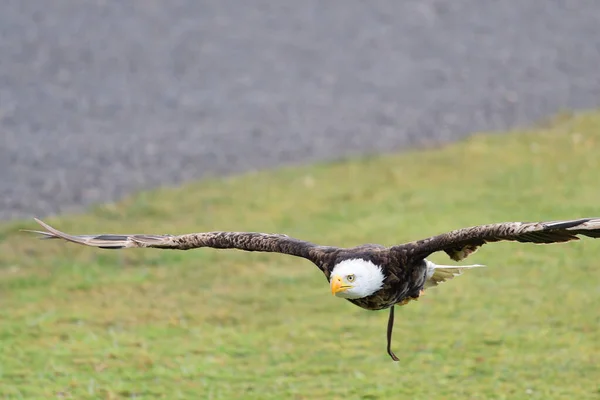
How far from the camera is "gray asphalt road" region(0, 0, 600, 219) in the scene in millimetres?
14695

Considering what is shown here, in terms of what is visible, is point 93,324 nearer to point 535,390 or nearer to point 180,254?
point 180,254

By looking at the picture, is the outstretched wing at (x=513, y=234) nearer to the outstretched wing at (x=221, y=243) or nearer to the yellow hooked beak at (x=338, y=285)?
the yellow hooked beak at (x=338, y=285)

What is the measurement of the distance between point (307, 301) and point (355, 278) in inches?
132

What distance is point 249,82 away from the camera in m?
17.5

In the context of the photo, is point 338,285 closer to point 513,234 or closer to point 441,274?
point 513,234

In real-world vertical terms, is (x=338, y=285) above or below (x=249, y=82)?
below

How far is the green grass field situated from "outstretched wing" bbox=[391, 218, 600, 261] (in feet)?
4.78

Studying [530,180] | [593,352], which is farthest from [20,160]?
[593,352]

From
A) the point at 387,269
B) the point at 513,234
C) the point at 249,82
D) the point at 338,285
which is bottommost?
the point at 338,285

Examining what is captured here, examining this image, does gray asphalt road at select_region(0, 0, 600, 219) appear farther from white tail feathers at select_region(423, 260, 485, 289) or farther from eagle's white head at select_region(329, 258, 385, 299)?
eagle's white head at select_region(329, 258, 385, 299)

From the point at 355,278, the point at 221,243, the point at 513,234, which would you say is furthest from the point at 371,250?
the point at 513,234

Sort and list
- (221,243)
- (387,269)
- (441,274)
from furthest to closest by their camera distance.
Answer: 1. (441,274)
2. (221,243)
3. (387,269)

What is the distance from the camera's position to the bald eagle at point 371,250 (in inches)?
257

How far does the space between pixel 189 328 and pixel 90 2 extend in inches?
423
